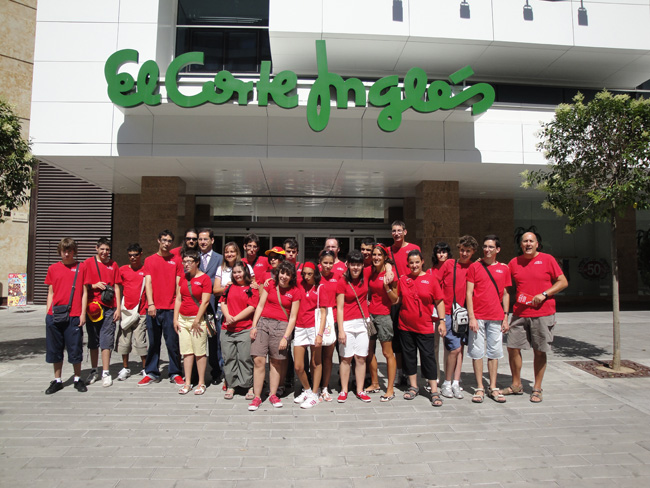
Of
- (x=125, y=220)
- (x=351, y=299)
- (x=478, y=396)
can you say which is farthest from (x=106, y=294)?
(x=125, y=220)

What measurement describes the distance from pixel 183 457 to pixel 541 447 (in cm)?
313

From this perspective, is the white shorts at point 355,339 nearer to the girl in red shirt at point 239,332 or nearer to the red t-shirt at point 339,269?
the red t-shirt at point 339,269

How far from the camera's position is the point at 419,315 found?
4.96m

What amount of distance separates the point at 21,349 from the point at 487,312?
829 centimetres

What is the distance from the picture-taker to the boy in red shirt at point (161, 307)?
5.59 m

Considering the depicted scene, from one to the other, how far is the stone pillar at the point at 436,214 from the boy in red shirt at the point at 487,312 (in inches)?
255

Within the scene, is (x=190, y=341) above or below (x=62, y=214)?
below

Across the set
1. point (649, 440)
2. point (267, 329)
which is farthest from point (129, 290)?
point (649, 440)

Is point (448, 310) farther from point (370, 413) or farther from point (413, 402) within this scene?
point (370, 413)

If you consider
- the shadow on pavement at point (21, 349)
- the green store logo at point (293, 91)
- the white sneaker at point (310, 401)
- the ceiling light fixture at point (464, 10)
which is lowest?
the shadow on pavement at point (21, 349)

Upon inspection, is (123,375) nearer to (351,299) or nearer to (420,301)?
(351,299)

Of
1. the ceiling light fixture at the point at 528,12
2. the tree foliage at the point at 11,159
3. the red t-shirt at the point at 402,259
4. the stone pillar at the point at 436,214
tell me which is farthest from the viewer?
the stone pillar at the point at 436,214

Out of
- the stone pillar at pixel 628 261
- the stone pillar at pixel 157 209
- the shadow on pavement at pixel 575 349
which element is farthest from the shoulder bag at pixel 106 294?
the stone pillar at pixel 628 261

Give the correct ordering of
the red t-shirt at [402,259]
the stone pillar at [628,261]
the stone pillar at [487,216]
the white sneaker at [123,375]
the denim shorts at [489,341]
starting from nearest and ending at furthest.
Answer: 1. the denim shorts at [489,341]
2. the red t-shirt at [402,259]
3. the white sneaker at [123,375]
4. the stone pillar at [487,216]
5. the stone pillar at [628,261]
